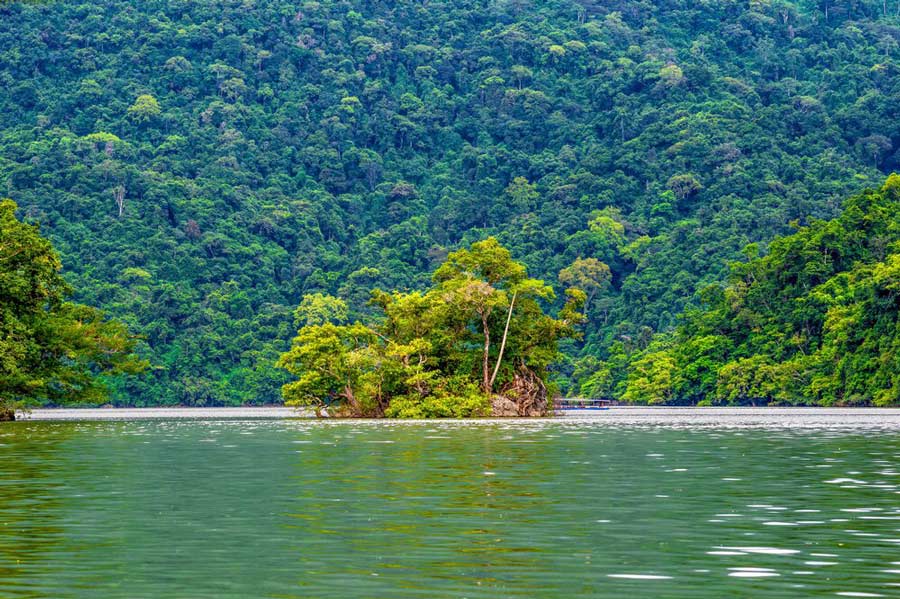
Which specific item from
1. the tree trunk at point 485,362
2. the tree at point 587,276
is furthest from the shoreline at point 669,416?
the tree at point 587,276

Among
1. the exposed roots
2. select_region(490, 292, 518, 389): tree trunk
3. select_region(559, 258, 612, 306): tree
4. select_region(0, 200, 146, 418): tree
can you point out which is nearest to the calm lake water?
select_region(0, 200, 146, 418): tree

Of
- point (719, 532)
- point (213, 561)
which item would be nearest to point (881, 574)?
point (719, 532)

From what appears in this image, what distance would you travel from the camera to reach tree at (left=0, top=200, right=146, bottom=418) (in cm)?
7425

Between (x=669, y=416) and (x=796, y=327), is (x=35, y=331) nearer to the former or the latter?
(x=669, y=416)

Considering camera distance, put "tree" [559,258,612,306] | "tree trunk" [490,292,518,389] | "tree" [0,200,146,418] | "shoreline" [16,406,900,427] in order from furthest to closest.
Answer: "tree" [559,258,612,306] < "tree trunk" [490,292,518,389] < "shoreline" [16,406,900,427] < "tree" [0,200,146,418]

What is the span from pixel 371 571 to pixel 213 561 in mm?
2284

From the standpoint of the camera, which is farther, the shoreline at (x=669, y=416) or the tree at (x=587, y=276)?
the tree at (x=587, y=276)

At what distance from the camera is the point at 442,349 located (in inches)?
3442

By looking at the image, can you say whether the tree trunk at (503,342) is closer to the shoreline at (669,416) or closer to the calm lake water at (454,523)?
the shoreline at (669,416)

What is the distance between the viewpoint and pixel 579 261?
622 ft

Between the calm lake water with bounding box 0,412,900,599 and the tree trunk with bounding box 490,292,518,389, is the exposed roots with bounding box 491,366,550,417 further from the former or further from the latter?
the calm lake water with bounding box 0,412,900,599

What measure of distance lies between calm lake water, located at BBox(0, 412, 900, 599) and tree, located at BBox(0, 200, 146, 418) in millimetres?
29039

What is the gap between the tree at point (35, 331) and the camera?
7425 cm

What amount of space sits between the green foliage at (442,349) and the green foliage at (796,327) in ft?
106
